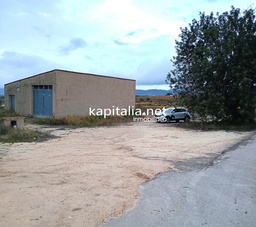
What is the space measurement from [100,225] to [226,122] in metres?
20.0

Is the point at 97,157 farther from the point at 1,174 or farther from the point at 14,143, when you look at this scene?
the point at 14,143

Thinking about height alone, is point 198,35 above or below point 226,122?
above

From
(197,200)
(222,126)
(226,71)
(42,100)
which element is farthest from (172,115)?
(197,200)

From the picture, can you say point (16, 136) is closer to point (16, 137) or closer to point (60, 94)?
point (16, 137)

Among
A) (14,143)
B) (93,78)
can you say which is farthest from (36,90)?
(14,143)

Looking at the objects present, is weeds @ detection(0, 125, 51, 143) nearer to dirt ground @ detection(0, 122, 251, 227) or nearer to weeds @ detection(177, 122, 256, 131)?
dirt ground @ detection(0, 122, 251, 227)

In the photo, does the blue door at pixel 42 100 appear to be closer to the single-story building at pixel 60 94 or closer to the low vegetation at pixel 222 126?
the single-story building at pixel 60 94

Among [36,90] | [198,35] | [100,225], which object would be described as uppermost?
[198,35]

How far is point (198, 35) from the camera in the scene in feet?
76.5

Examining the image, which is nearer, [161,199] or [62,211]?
[62,211]

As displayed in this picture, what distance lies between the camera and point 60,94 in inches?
1001

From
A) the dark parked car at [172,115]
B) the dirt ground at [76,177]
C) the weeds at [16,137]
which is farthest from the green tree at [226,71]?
the weeds at [16,137]

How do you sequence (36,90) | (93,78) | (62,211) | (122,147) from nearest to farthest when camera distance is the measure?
(62,211)
(122,147)
(36,90)
(93,78)

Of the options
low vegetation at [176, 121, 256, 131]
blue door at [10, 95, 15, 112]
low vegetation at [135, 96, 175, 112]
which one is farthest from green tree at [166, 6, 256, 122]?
blue door at [10, 95, 15, 112]
